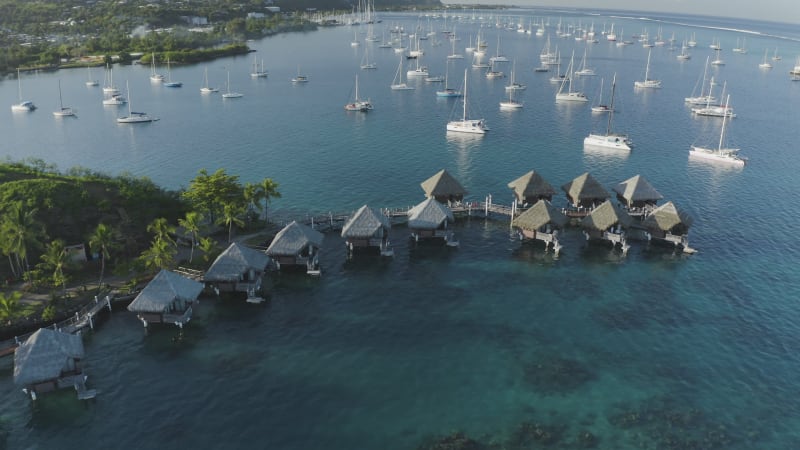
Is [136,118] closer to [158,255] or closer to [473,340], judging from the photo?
[158,255]

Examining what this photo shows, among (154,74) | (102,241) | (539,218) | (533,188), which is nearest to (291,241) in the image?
(102,241)

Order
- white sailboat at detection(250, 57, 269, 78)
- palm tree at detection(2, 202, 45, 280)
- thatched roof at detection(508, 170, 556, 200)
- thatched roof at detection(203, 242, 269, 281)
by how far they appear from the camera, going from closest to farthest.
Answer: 1. palm tree at detection(2, 202, 45, 280)
2. thatched roof at detection(203, 242, 269, 281)
3. thatched roof at detection(508, 170, 556, 200)
4. white sailboat at detection(250, 57, 269, 78)

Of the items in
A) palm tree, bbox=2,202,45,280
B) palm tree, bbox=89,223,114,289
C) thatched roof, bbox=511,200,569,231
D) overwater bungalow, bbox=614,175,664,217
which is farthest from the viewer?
overwater bungalow, bbox=614,175,664,217

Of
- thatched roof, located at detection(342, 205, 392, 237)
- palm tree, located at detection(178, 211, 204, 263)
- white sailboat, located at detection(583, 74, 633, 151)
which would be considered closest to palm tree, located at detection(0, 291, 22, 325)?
palm tree, located at detection(178, 211, 204, 263)

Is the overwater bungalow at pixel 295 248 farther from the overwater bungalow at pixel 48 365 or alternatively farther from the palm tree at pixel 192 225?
the overwater bungalow at pixel 48 365

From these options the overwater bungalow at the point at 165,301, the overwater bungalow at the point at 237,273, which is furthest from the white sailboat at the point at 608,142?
the overwater bungalow at the point at 165,301

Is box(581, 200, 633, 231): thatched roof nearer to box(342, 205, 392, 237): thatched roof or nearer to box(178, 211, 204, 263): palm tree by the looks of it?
box(342, 205, 392, 237): thatched roof
